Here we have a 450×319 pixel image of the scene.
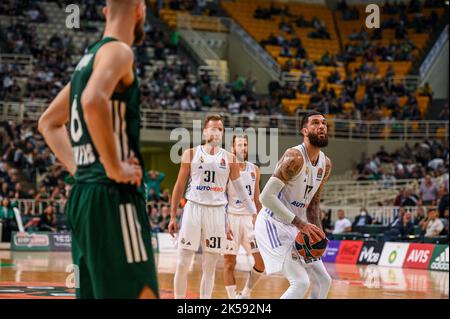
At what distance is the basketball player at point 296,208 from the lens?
29.4 ft

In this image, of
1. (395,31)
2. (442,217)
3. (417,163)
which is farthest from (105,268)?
(395,31)

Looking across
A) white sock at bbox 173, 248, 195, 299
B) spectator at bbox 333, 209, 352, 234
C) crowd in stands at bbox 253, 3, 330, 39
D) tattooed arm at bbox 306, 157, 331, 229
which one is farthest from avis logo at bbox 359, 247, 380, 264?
crowd in stands at bbox 253, 3, 330, 39

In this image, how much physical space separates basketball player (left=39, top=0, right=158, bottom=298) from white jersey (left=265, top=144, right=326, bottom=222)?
14.3 feet

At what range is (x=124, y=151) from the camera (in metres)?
5.03

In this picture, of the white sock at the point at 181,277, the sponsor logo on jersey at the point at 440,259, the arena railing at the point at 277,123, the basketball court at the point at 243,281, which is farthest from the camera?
the arena railing at the point at 277,123

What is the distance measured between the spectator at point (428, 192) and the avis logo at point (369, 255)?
12.2 ft

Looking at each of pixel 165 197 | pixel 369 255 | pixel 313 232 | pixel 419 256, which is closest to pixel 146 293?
pixel 313 232

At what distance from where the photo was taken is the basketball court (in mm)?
14156

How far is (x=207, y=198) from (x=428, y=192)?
17192 mm

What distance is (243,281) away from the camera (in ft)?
59.0

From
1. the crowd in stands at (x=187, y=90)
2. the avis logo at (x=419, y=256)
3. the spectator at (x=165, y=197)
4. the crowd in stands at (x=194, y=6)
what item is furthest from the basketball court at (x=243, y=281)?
the crowd in stands at (x=194, y=6)

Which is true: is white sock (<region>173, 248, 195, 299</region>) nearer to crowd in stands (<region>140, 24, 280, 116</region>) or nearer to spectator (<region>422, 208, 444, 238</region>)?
spectator (<region>422, 208, 444, 238</region>)

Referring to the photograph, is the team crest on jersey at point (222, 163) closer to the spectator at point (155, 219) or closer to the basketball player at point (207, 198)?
the basketball player at point (207, 198)

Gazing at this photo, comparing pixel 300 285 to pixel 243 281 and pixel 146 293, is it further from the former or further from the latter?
pixel 243 281
